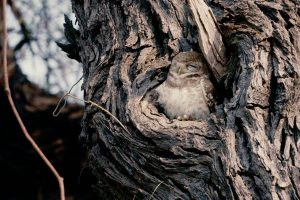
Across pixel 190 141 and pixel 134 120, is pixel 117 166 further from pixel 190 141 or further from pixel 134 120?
pixel 190 141

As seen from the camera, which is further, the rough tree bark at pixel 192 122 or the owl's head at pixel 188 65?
the owl's head at pixel 188 65

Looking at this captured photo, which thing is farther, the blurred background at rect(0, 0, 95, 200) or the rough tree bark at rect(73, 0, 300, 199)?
the blurred background at rect(0, 0, 95, 200)

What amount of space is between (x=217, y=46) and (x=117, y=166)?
83 centimetres

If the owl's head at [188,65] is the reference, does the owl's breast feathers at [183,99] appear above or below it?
below

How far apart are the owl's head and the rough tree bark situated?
0.23ft

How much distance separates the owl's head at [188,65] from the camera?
334 centimetres

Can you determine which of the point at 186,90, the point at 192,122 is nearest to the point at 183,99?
the point at 186,90

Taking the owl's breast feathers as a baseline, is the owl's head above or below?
above

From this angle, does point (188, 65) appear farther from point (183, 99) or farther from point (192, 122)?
point (192, 122)

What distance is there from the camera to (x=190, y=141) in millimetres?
2869

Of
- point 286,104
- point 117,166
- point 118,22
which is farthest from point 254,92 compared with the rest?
point 118,22

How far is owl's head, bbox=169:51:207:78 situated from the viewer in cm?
334

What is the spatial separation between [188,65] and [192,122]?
480 millimetres

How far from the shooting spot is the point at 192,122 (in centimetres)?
299
